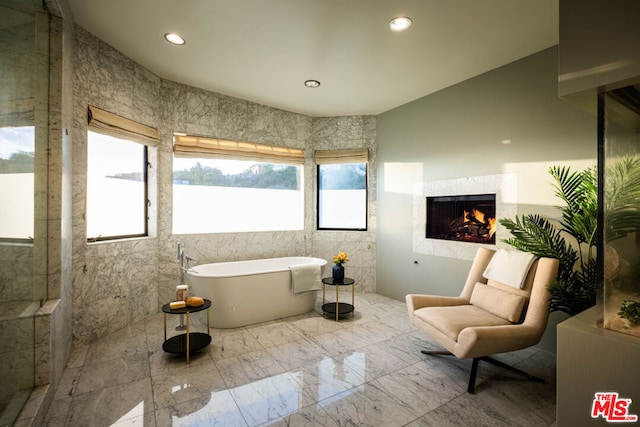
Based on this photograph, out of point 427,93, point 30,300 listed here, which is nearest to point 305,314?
point 30,300

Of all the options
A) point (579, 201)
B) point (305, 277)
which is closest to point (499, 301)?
point (579, 201)

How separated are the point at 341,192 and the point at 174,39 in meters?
3.08

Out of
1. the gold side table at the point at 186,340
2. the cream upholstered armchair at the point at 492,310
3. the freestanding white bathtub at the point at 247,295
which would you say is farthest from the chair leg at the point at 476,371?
the gold side table at the point at 186,340

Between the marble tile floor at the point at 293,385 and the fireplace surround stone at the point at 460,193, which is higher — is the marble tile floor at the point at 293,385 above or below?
below

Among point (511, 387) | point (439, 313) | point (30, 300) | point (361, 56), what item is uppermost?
point (361, 56)

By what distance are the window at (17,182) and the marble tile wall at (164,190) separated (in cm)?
65

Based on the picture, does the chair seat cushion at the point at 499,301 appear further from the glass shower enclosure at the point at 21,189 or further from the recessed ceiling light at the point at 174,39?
the recessed ceiling light at the point at 174,39

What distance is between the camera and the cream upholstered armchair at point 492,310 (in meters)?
2.05

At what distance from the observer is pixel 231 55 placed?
2943mm

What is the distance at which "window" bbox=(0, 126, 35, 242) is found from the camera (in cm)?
177

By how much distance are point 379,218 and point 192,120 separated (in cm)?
306

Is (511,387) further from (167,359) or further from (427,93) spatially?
(427,93)

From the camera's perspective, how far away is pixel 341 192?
4883 millimetres

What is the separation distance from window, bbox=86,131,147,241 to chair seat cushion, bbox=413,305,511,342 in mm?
3301
